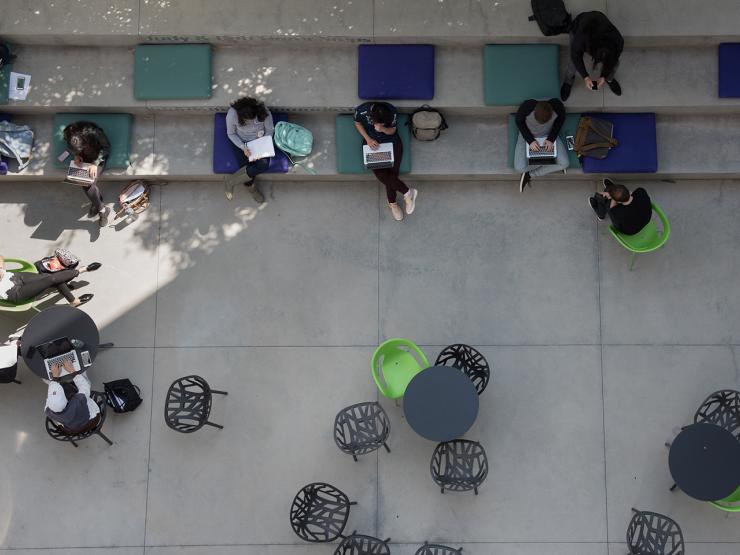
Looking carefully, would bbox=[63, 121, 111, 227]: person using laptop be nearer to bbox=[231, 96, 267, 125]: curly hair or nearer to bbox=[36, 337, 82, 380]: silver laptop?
bbox=[231, 96, 267, 125]: curly hair

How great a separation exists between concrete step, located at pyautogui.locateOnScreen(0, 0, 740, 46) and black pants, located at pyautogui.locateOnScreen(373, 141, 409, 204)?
114 cm

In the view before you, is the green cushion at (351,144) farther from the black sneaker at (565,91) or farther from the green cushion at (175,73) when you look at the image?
the black sneaker at (565,91)

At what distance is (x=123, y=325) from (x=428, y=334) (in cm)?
317

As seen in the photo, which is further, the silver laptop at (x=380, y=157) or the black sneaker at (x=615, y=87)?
the silver laptop at (x=380, y=157)

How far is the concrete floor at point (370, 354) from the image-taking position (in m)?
6.88

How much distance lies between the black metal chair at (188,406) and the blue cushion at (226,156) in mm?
2153

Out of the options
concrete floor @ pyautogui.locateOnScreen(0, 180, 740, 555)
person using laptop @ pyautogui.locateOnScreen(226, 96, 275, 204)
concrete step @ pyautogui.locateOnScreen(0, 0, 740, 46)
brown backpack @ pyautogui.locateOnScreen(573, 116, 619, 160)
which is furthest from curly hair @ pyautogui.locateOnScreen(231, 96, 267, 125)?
brown backpack @ pyautogui.locateOnScreen(573, 116, 619, 160)

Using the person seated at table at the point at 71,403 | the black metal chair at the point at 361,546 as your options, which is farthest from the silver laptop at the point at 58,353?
the black metal chair at the point at 361,546

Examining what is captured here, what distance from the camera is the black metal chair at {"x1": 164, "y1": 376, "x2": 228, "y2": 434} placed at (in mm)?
6555

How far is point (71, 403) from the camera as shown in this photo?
6.35 meters

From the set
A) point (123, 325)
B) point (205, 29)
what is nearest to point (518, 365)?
point (123, 325)

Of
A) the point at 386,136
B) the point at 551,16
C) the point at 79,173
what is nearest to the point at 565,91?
the point at 551,16

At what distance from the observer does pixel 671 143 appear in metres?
7.16

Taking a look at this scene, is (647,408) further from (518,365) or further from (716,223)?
(716,223)
